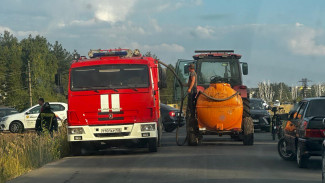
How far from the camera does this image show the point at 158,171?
42.7 ft

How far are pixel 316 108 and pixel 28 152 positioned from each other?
24.1 ft

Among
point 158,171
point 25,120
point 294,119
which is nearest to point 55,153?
point 158,171

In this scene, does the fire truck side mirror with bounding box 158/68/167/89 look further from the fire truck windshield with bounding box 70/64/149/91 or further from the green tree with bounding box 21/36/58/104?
the green tree with bounding box 21/36/58/104

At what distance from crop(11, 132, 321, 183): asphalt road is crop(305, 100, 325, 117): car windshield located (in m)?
1.17

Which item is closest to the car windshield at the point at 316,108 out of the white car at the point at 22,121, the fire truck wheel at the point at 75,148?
the fire truck wheel at the point at 75,148

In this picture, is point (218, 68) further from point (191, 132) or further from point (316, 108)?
point (316, 108)

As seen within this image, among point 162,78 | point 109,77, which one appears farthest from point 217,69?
point 109,77

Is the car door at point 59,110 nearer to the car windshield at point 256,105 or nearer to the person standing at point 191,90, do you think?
the car windshield at point 256,105

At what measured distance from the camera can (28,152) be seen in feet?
53.5

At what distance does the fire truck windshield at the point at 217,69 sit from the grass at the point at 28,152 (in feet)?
18.1

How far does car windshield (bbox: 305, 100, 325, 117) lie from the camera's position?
45.5 feet

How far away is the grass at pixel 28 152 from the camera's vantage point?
13905 millimetres

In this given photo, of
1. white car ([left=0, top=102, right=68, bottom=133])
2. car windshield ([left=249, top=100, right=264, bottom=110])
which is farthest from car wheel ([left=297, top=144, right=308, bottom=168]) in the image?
white car ([left=0, top=102, right=68, bottom=133])

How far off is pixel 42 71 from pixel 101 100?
100000 millimetres
